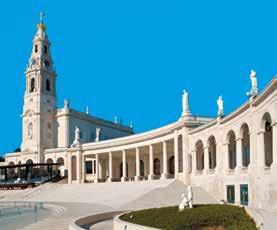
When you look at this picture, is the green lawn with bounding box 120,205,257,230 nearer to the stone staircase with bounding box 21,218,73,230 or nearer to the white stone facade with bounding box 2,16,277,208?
the stone staircase with bounding box 21,218,73,230

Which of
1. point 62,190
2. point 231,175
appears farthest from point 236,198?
point 62,190

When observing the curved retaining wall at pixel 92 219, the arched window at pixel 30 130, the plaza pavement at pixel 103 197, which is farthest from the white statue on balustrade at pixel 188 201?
the arched window at pixel 30 130

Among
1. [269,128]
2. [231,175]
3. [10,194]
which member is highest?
[269,128]

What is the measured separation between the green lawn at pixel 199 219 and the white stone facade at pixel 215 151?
5.75m

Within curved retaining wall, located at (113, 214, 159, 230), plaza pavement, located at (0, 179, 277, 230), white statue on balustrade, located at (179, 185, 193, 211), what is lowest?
plaza pavement, located at (0, 179, 277, 230)

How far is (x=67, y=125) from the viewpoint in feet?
284

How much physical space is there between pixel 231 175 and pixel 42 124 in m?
55.1

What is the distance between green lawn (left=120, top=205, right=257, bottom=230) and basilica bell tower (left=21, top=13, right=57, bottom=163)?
63126mm

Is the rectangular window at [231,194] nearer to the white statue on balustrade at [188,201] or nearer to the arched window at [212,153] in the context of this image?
the arched window at [212,153]

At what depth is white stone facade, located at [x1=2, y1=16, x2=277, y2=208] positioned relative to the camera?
3102 cm

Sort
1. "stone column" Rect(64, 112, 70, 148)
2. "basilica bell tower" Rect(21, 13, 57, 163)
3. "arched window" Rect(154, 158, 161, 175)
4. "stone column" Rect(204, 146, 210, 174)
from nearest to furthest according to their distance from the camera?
"stone column" Rect(204, 146, 210, 174) → "arched window" Rect(154, 158, 161, 175) → "basilica bell tower" Rect(21, 13, 57, 163) → "stone column" Rect(64, 112, 70, 148)

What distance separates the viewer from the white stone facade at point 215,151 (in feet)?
102

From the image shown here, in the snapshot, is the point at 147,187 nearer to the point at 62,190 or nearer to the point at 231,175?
the point at 231,175

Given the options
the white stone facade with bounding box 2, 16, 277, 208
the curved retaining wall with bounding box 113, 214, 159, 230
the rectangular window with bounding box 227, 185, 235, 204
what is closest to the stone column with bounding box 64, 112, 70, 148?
the white stone facade with bounding box 2, 16, 277, 208
